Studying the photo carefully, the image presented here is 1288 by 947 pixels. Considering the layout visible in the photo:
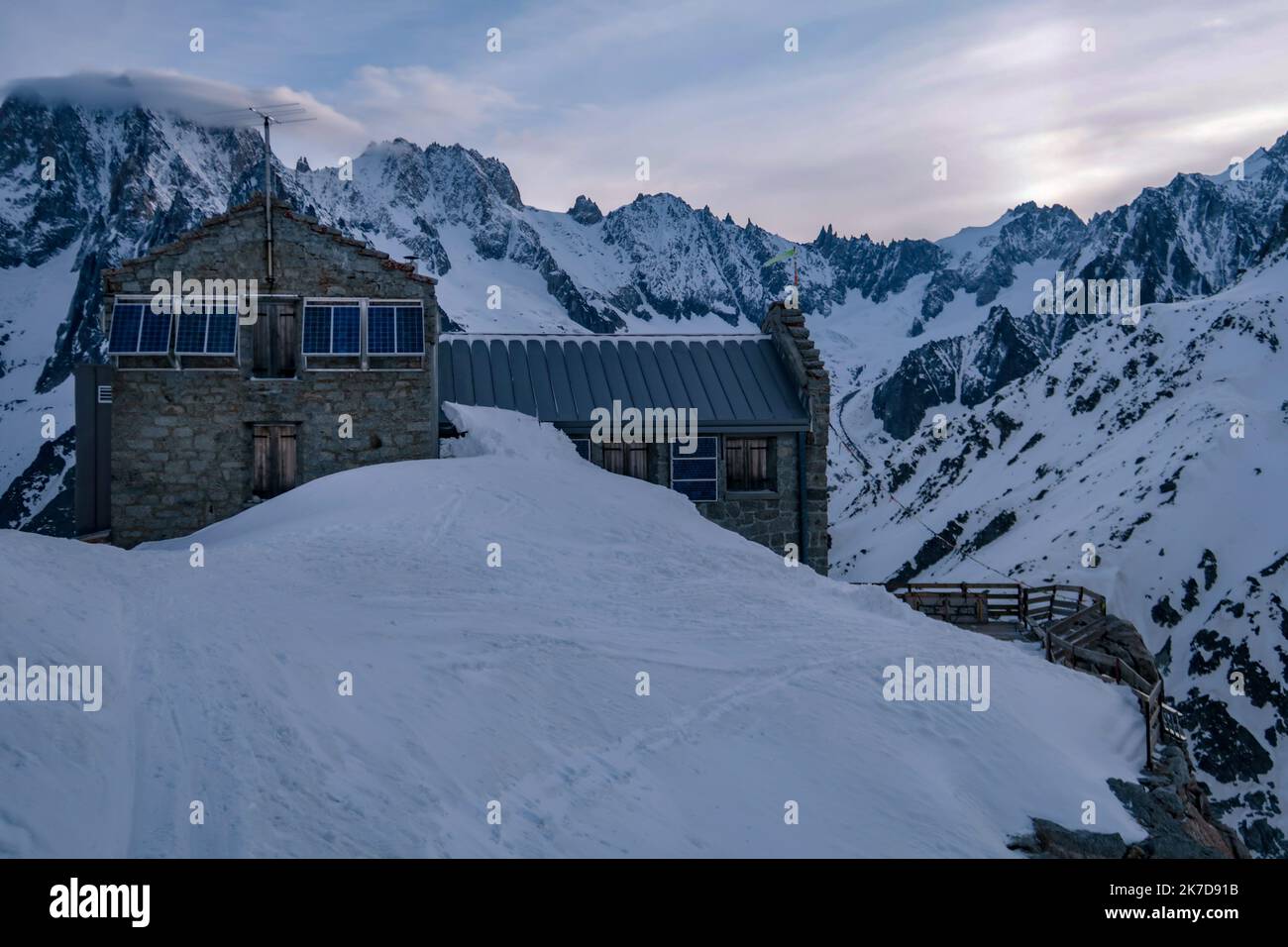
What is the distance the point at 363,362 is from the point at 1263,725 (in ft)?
153

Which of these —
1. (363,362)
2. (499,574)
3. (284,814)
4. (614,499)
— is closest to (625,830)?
(284,814)

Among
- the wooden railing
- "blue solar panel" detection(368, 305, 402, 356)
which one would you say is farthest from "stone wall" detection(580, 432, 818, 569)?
"blue solar panel" detection(368, 305, 402, 356)

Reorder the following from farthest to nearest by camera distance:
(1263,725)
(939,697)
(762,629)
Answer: (1263,725)
(762,629)
(939,697)

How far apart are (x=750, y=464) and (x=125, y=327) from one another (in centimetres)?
1358

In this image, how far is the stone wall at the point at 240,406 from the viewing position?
2139 cm

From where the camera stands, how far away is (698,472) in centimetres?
2386

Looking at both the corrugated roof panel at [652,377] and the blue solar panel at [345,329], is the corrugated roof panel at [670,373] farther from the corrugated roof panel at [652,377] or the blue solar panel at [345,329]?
the blue solar panel at [345,329]

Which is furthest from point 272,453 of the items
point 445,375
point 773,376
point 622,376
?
point 773,376

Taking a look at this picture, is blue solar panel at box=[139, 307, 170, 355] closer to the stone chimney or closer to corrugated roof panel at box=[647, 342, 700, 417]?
corrugated roof panel at box=[647, 342, 700, 417]

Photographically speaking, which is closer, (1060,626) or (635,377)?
(1060,626)

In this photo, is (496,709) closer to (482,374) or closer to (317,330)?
(317,330)

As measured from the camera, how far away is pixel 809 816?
970 centimetres

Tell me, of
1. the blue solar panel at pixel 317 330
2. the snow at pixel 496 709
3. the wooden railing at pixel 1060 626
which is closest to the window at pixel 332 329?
the blue solar panel at pixel 317 330
